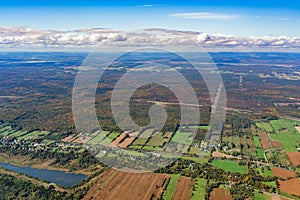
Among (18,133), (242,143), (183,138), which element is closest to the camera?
(242,143)

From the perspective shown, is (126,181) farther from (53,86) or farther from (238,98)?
(53,86)

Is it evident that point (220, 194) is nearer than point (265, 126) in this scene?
Yes

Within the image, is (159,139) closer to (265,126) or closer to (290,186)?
(290,186)

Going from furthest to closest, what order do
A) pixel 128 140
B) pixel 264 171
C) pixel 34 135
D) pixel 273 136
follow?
1. pixel 273 136
2. pixel 34 135
3. pixel 128 140
4. pixel 264 171

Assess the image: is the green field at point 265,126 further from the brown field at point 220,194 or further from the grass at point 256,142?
the brown field at point 220,194

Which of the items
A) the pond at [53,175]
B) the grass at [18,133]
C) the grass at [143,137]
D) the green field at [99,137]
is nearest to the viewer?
the pond at [53,175]

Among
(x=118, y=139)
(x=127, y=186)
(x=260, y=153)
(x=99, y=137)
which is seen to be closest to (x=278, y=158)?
(x=260, y=153)

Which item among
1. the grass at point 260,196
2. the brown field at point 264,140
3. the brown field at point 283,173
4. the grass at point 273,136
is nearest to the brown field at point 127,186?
the grass at point 260,196
